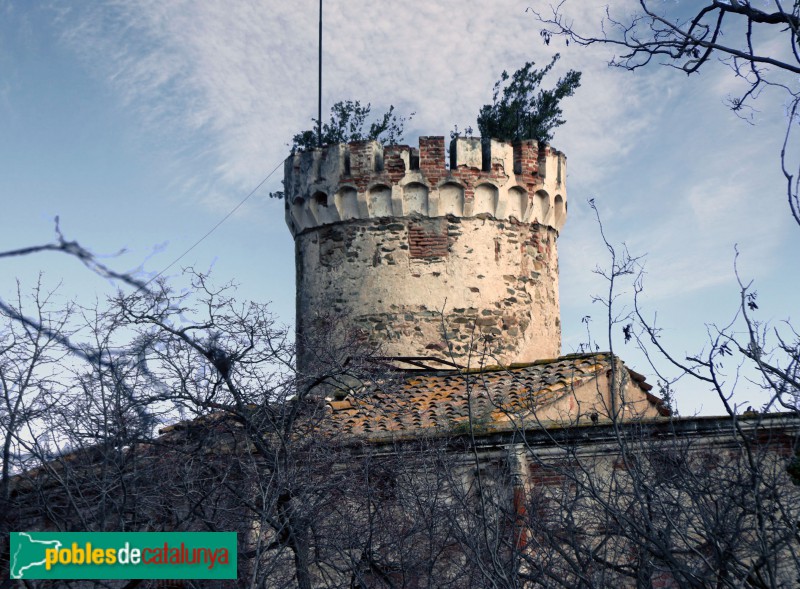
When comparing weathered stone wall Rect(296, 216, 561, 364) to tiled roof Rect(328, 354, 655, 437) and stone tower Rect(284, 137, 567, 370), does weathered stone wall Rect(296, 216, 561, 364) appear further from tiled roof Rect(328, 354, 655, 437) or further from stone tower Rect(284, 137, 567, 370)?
A: tiled roof Rect(328, 354, 655, 437)

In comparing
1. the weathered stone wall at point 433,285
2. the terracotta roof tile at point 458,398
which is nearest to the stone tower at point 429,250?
the weathered stone wall at point 433,285

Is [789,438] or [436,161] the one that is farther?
[436,161]

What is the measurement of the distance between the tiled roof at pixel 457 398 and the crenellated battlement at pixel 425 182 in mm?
3043

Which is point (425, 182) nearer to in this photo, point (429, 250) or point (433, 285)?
point (429, 250)

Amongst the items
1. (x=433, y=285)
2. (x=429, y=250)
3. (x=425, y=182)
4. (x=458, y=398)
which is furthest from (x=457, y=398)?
(x=425, y=182)

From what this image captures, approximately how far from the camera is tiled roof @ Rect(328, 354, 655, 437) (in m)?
10.9

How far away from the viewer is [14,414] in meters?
9.05

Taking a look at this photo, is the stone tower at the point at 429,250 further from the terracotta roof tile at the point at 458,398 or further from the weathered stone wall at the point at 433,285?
the terracotta roof tile at the point at 458,398

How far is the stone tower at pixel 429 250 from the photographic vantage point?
48.5 feet

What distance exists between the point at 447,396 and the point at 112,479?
5.05 metres

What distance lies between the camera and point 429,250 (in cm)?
1504

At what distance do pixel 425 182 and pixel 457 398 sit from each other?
427 cm

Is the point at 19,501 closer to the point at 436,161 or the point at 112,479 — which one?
the point at 112,479

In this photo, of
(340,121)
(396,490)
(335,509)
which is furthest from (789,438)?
(340,121)
